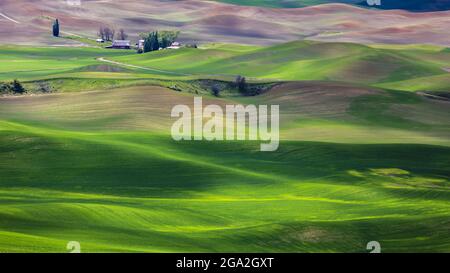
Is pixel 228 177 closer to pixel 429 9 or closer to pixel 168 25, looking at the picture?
pixel 168 25

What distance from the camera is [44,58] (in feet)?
375

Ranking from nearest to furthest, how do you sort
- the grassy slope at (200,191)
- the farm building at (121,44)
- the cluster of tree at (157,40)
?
the grassy slope at (200,191)
the cluster of tree at (157,40)
the farm building at (121,44)

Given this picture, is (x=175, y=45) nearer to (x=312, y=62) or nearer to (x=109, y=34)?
(x=109, y=34)

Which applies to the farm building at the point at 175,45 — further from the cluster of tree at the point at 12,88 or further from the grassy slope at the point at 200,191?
the grassy slope at the point at 200,191

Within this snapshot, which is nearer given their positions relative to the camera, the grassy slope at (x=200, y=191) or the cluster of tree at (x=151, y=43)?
the grassy slope at (x=200, y=191)

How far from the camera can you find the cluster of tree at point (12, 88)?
2931 inches

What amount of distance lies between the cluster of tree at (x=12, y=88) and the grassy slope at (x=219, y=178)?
3626mm

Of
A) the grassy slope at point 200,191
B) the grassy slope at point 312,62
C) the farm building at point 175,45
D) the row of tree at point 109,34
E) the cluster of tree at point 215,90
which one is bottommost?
the grassy slope at point 200,191

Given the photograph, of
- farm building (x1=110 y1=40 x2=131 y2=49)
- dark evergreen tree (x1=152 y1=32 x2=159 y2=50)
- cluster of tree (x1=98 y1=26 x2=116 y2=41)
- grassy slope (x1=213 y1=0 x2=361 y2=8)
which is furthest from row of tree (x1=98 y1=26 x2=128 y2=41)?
grassy slope (x1=213 y1=0 x2=361 y2=8)

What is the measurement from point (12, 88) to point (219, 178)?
32410 millimetres

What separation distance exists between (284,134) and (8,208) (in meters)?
24.8

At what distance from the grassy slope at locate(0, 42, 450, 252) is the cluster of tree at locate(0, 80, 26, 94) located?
3.63 m

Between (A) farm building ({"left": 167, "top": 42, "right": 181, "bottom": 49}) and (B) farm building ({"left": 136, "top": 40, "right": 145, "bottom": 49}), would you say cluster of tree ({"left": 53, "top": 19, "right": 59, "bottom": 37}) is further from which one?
(A) farm building ({"left": 167, "top": 42, "right": 181, "bottom": 49})

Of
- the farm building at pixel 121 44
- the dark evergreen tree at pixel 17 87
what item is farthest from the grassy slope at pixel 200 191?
the farm building at pixel 121 44
